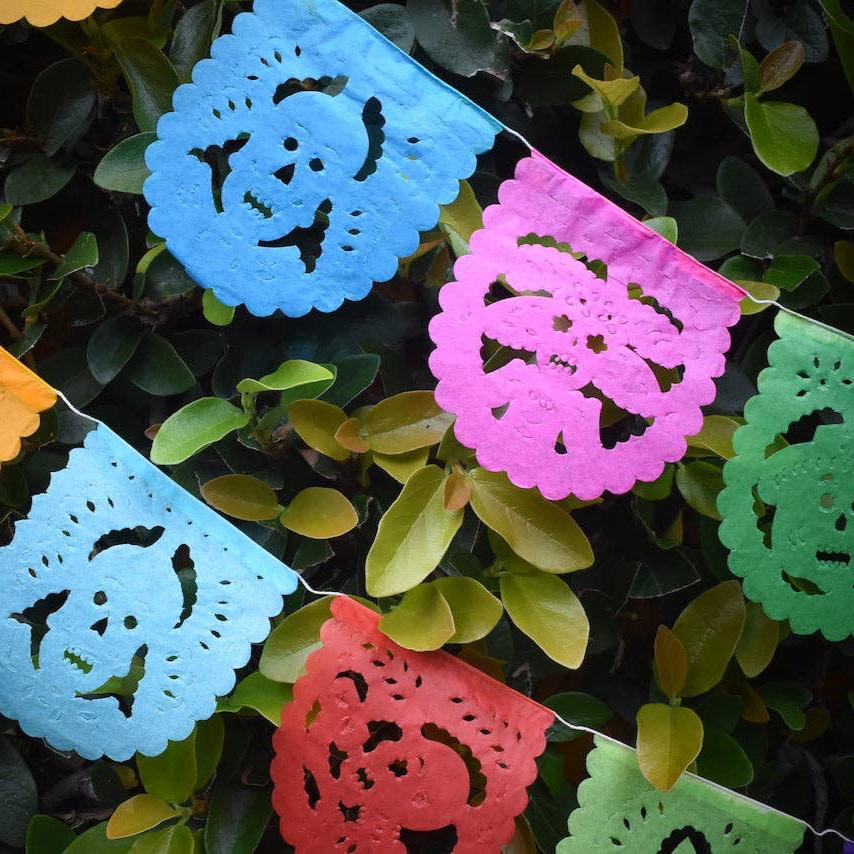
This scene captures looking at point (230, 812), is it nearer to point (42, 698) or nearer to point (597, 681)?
point (42, 698)

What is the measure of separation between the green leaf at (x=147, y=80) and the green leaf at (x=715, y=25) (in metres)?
0.49

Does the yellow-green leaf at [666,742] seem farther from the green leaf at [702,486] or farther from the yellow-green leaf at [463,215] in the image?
the yellow-green leaf at [463,215]

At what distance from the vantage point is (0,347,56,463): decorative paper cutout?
2.52 ft

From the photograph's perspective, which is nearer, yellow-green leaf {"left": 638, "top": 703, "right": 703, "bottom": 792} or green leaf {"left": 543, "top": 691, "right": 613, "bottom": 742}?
yellow-green leaf {"left": 638, "top": 703, "right": 703, "bottom": 792}

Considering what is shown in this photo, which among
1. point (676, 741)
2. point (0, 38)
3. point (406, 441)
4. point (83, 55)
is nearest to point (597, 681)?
point (676, 741)

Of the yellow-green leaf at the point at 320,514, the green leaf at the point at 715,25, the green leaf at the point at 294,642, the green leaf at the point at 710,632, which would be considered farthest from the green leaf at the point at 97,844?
the green leaf at the point at 715,25

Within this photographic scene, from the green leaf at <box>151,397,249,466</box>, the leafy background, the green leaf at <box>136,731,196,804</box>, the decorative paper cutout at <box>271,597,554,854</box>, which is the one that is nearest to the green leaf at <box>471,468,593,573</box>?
the leafy background

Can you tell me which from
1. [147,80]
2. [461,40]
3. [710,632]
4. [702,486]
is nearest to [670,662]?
[710,632]

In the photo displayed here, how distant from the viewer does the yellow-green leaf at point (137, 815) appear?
0.81 meters

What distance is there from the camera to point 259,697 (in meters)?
0.81

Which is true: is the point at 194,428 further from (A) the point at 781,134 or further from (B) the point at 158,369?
(A) the point at 781,134

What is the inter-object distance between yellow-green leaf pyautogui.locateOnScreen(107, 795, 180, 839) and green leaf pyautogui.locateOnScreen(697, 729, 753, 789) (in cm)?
48

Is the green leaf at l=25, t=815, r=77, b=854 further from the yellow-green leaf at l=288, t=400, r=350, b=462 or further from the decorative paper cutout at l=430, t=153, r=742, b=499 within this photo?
the decorative paper cutout at l=430, t=153, r=742, b=499

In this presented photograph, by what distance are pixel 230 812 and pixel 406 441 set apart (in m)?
0.38
